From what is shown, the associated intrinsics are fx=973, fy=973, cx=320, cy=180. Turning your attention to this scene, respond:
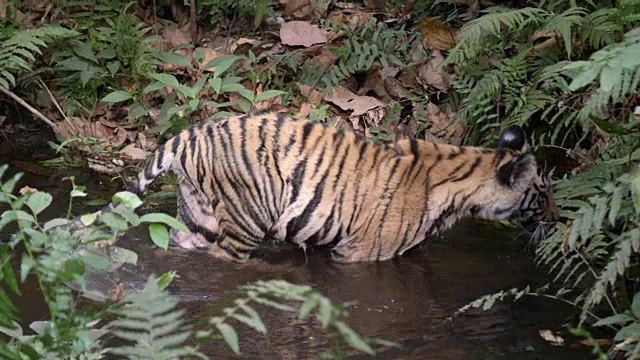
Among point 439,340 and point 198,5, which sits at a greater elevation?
point 198,5

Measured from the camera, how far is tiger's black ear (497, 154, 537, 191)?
6.14 meters

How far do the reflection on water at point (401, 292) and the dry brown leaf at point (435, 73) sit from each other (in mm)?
1516

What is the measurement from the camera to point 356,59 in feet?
27.9

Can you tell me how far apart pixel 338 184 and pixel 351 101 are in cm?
221

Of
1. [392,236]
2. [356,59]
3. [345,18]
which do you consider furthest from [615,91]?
[345,18]

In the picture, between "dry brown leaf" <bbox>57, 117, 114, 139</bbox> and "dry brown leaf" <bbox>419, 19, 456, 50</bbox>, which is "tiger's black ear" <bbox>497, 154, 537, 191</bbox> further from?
"dry brown leaf" <bbox>57, 117, 114, 139</bbox>

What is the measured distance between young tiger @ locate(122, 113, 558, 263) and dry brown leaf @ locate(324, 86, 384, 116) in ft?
6.28

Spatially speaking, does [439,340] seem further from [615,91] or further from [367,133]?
[367,133]

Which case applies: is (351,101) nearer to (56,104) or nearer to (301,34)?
(301,34)

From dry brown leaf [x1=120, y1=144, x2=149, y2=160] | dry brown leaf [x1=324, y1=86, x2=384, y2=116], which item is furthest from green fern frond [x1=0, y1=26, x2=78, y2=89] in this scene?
dry brown leaf [x1=324, y1=86, x2=384, y2=116]

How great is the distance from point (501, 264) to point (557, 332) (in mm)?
1124

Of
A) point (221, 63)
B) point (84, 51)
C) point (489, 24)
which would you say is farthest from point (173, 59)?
point (489, 24)

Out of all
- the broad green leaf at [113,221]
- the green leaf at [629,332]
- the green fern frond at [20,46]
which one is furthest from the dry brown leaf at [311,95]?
the broad green leaf at [113,221]

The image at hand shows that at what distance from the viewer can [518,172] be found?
620 cm
